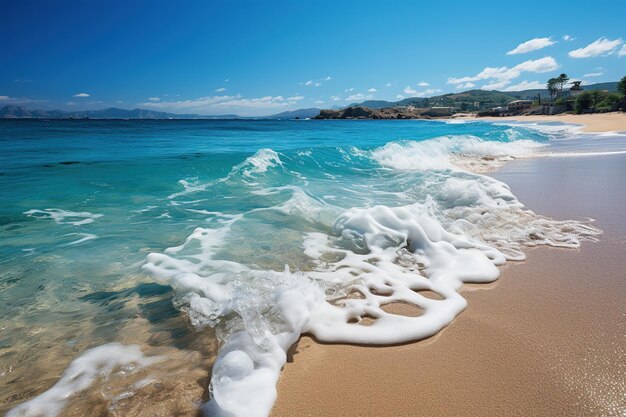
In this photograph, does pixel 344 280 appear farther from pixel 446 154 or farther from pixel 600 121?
pixel 600 121

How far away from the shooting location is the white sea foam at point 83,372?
1.80m

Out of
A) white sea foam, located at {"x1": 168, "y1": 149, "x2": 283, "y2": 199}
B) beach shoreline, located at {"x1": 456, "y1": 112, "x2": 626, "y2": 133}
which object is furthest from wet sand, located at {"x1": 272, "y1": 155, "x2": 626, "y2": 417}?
beach shoreline, located at {"x1": 456, "y1": 112, "x2": 626, "y2": 133}

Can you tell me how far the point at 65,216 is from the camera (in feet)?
19.8

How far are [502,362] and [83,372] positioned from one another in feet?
8.47

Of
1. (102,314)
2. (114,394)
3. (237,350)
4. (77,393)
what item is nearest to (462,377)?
(237,350)

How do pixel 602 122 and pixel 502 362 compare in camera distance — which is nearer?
pixel 502 362

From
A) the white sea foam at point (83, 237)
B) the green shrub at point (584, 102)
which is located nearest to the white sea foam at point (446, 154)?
the white sea foam at point (83, 237)

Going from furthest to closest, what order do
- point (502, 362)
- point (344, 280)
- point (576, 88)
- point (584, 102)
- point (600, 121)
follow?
point (576, 88)
point (584, 102)
point (600, 121)
point (344, 280)
point (502, 362)

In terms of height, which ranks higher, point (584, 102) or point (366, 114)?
point (366, 114)

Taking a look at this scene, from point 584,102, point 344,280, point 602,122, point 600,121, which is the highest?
point 584,102

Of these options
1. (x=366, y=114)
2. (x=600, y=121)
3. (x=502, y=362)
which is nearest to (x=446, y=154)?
(x=502, y=362)

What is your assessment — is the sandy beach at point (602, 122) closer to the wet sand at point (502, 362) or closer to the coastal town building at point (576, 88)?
the wet sand at point (502, 362)

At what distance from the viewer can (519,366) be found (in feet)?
6.50

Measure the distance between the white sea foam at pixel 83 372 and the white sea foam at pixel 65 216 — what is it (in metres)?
4.16
